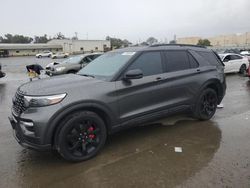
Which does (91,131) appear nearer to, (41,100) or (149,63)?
(41,100)

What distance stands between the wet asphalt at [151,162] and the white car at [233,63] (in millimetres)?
11083

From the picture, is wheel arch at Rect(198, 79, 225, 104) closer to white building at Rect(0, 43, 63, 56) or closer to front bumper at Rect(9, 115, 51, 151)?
front bumper at Rect(9, 115, 51, 151)

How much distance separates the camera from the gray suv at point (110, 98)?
389 cm

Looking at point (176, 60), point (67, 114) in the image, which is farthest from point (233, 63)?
point (67, 114)

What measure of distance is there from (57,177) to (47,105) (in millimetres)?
1077

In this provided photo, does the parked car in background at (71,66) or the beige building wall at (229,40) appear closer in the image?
the parked car in background at (71,66)

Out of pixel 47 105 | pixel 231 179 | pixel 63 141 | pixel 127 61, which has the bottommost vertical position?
pixel 231 179

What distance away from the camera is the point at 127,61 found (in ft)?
15.9

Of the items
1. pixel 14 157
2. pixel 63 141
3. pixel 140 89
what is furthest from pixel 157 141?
pixel 14 157

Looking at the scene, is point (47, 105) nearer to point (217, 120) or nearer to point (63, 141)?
point (63, 141)

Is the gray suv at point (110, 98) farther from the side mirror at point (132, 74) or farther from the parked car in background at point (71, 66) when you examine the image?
the parked car in background at point (71, 66)

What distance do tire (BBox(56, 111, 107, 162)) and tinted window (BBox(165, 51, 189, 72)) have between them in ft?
6.83

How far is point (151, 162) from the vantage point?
4133mm

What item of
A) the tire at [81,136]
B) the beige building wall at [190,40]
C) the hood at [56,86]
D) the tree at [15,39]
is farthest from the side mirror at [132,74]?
the tree at [15,39]
